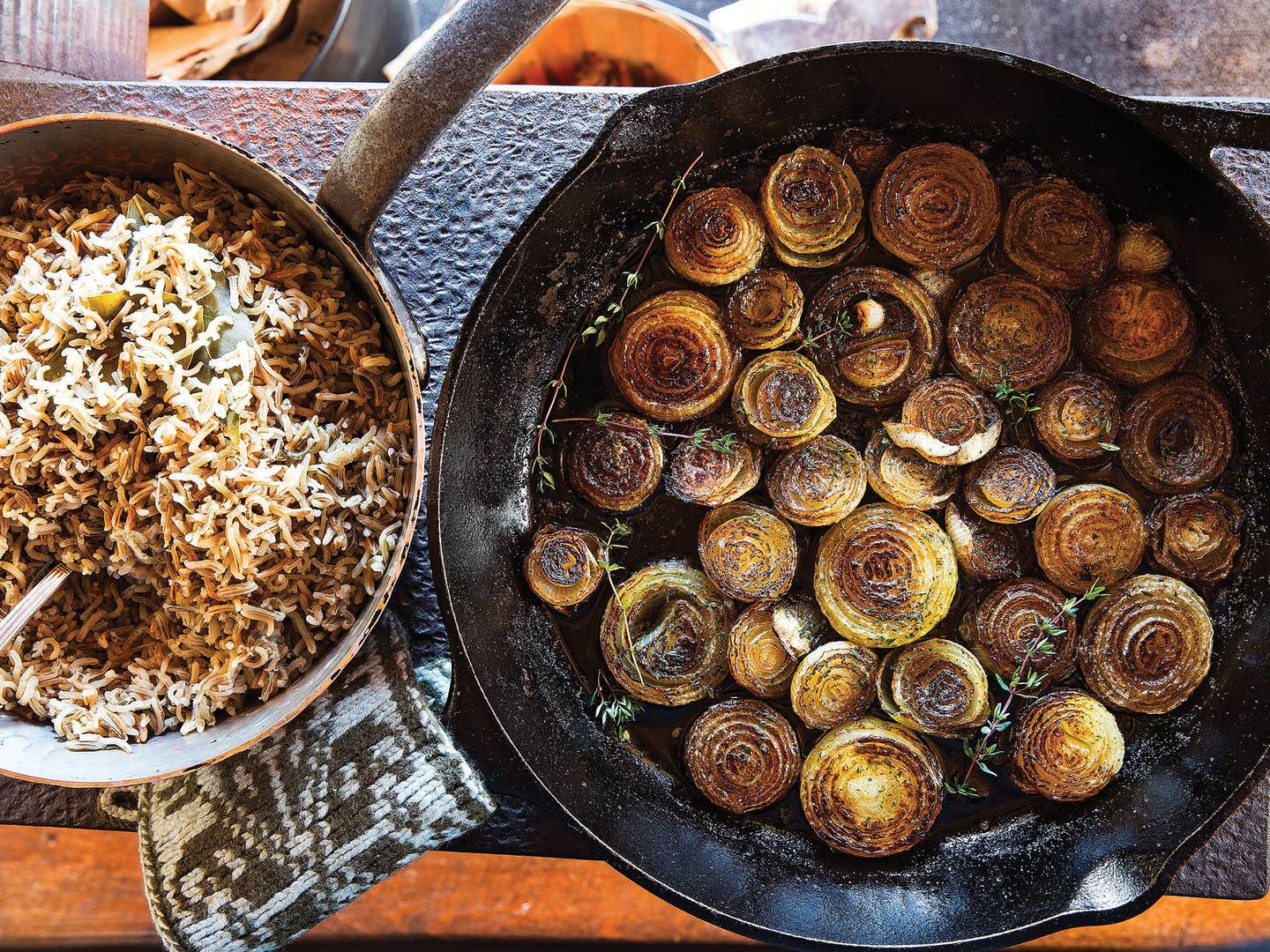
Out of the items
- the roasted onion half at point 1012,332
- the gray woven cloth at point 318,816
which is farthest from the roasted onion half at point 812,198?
the gray woven cloth at point 318,816

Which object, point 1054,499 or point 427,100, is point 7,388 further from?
point 1054,499

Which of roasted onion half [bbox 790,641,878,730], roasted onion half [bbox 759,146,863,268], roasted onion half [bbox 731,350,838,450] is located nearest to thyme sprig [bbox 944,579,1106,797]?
roasted onion half [bbox 790,641,878,730]

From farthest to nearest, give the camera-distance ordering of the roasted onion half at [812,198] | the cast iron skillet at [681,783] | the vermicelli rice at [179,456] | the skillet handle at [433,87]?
the roasted onion half at [812,198] < the cast iron skillet at [681,783] < the vermicelli rice at [179,456] < the skillet handle at [433,87]

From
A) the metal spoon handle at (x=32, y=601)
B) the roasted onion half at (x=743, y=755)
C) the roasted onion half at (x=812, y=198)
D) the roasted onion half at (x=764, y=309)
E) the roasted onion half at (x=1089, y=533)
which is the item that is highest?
the roasted onion half at (x=812, y=198)

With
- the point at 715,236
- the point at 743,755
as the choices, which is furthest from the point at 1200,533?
the point at 715,236

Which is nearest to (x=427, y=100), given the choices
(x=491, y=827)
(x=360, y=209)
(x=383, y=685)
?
(x=360, y=209)

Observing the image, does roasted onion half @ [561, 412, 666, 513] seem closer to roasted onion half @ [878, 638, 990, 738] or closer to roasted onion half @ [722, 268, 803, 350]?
roasted onion half @ [722, 268, 803, 350]

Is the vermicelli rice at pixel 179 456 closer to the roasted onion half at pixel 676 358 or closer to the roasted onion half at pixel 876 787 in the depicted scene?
the roasted onion half at pixel 676 358

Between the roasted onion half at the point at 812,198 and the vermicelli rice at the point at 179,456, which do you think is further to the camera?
the roasted onion half at the point at 812,198
